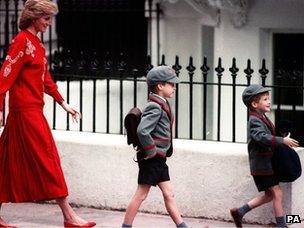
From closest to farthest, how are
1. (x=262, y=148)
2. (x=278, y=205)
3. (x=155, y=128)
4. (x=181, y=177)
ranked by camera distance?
1. (x=155, y=128)
2. (x=262, y=148)
3. (x=278, y=205)
4. (x=181, y=177)

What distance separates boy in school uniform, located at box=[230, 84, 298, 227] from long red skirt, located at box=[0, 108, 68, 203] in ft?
4.96

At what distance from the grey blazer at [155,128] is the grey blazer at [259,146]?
0.66 metres

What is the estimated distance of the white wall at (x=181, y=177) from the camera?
9336 millimetres

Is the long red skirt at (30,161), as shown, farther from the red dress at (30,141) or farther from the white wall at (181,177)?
the white wall at (181,177)

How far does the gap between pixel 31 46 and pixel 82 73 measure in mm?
1817

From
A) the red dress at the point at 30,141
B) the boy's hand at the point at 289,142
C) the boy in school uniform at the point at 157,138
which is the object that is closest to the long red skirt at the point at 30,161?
the red dress at the point at 30,141

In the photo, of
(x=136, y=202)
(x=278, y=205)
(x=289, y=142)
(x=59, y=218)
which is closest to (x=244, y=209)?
(x=278, y=205)

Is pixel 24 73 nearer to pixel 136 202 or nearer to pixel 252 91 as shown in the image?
pixel 136 202

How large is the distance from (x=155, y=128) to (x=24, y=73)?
3.79 feet

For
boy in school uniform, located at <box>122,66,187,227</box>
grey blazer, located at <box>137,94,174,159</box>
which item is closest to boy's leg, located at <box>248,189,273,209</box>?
boy in school uniform, located at <box>122,66,187,227</box>

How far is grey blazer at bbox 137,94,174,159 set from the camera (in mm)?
8297

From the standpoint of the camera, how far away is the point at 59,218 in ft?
31.4

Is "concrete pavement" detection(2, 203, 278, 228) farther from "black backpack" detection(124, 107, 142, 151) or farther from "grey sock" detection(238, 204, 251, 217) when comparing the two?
"black backpack" detection(124, 107, 142, 151)

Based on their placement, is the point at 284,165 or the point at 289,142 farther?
the point at 284,165
